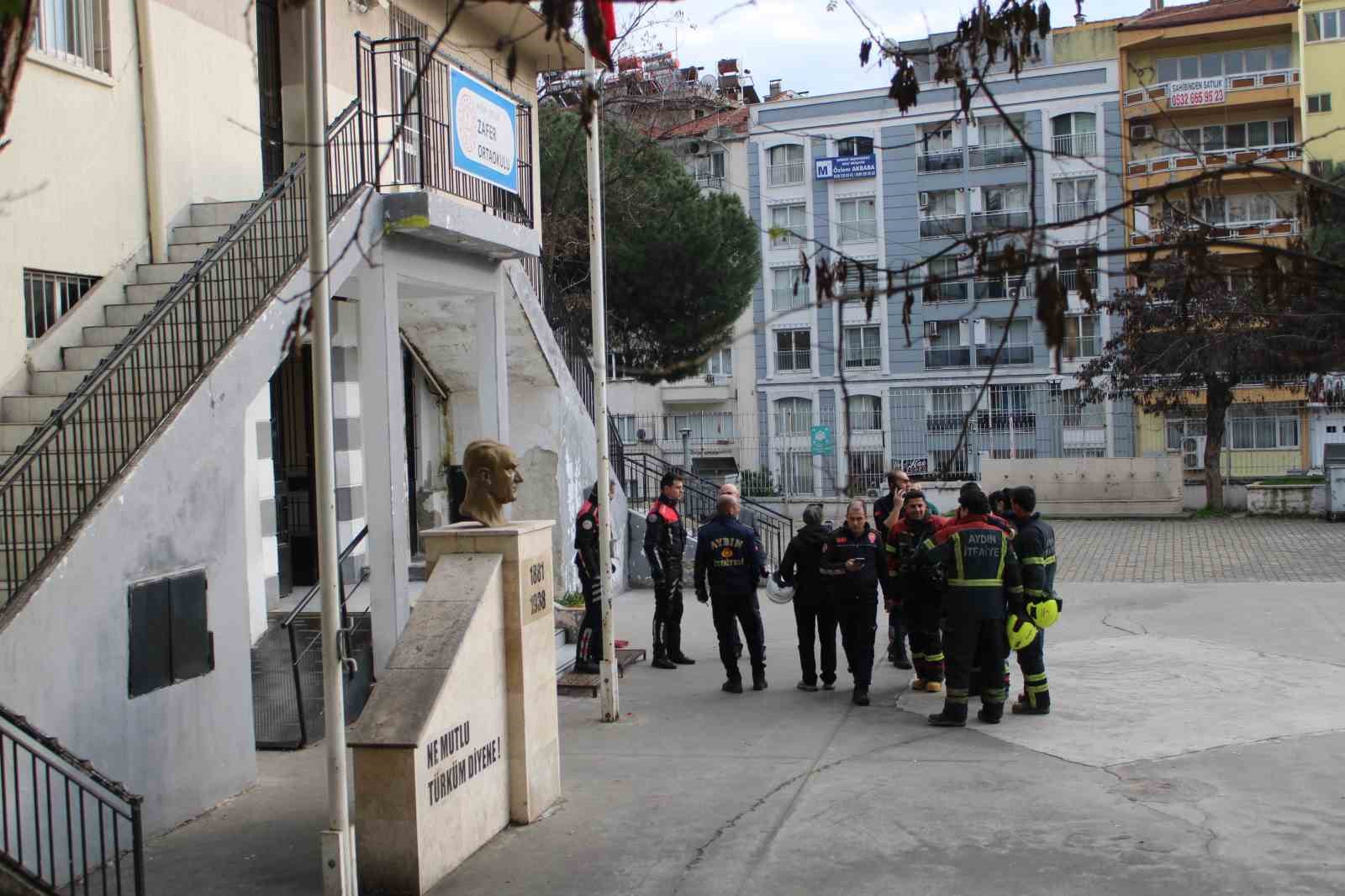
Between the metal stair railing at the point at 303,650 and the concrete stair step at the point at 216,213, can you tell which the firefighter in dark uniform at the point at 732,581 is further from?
the concrete stair step at the point at 216,213

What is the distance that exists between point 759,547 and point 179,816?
5439 millimetres

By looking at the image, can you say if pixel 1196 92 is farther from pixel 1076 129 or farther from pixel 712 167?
pixel 712 167

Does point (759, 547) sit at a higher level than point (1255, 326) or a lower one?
lower

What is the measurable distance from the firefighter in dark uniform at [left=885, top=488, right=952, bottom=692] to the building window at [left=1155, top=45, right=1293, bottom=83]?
3733 cm

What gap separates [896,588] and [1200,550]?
13066 mm

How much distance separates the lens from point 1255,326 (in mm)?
26125

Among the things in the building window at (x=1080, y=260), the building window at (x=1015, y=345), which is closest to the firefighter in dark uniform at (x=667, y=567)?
the building window at (x=1080, y=260)

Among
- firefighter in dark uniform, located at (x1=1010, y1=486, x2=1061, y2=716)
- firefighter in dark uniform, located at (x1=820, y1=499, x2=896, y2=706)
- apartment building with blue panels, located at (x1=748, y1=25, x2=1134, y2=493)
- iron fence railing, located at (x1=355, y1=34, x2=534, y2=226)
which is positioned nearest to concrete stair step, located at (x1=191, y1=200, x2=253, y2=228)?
iron fence railing, located at (x1=355, y1=34, x2=534, y2=226)

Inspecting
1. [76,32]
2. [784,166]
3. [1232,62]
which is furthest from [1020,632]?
[784,166]

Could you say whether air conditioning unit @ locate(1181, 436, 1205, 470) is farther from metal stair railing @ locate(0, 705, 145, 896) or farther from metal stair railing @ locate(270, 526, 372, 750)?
metal stair railing @ locate(0, 705, 145, 896)

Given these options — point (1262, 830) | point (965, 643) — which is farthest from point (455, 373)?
point (1262, 830)

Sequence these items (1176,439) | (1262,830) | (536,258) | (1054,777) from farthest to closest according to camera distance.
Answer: (1176,439)
(536,258)
(1054,777)
(1262,830)

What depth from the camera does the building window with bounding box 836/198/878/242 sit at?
47.3m

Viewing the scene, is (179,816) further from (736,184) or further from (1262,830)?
(736,184)
